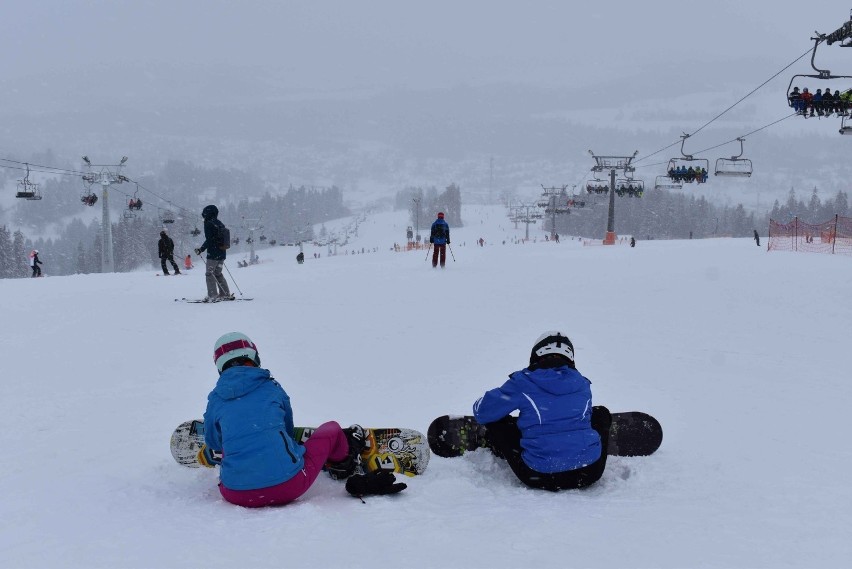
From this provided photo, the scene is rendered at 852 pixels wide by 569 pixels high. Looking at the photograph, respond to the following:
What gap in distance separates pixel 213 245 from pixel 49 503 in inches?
364

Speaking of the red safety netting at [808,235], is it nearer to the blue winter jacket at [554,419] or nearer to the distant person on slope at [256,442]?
the blue winter jacket at [554,419]

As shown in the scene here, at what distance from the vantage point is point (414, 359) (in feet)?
27.2

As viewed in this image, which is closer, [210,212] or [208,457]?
[208,457]

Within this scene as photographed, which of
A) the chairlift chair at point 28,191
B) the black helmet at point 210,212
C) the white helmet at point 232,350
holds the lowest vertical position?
the white helmet at point 232,350

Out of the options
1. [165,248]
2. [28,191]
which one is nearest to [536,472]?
[165,248]

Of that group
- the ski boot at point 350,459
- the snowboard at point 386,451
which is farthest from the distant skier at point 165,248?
the ski boot at point 350,459

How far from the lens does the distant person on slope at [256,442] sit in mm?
3777

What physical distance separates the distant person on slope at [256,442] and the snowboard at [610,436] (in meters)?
0.83

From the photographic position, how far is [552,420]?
163 inches

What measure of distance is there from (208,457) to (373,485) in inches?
49.1

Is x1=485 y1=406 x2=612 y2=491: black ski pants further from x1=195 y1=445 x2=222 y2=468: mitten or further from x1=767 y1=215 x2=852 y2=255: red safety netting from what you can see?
x1=767 y1=215 x2=852 y2=255: red safety netting

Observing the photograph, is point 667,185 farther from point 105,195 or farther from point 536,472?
point 536,472

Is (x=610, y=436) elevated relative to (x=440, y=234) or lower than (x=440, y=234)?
lower

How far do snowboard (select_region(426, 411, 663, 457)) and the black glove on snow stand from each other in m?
0.82
